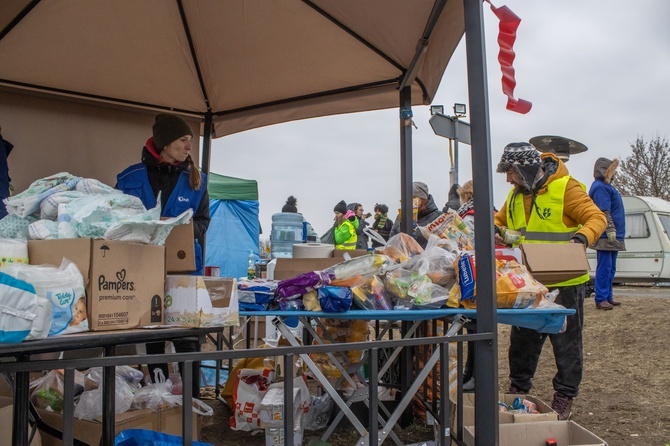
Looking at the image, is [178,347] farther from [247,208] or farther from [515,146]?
[247,208]

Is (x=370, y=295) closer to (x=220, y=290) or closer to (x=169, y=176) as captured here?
(x=220, y=290)

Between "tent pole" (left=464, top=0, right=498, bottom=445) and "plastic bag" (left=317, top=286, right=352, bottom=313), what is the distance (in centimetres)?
60

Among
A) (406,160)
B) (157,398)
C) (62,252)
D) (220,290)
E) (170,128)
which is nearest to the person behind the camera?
(62,252)

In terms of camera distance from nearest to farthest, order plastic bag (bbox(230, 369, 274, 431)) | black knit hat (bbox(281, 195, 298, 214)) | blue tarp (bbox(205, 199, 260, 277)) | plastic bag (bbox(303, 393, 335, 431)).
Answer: plastic bag (bbox(230, 369, 274, 431)) → plastic bag (bbox(303, 393, 335, 431)) → blue tarp (bbox(205, 199, 260, 277)) → black knit hat (bbox(281, 195, 298, 214))

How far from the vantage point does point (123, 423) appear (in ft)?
8.39

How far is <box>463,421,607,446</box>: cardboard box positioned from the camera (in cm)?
284

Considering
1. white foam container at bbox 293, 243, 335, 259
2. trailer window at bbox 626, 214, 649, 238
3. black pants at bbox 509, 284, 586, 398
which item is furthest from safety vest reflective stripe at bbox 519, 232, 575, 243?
trailer window at bbox 626, 214, 649, 238

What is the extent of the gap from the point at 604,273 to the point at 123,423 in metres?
7.21

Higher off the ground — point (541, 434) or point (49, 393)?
point (49, 393)

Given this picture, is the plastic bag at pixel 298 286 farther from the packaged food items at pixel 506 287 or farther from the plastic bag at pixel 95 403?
the plastic bag at pixel 95 403

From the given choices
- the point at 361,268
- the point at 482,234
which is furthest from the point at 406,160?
the point at 482,234

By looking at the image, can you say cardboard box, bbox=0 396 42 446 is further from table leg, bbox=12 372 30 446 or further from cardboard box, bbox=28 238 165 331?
cardboard box, bbox=28 238 165 331

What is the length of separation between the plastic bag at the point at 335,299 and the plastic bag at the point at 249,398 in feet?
4.36

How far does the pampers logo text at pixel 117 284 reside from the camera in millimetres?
1927
